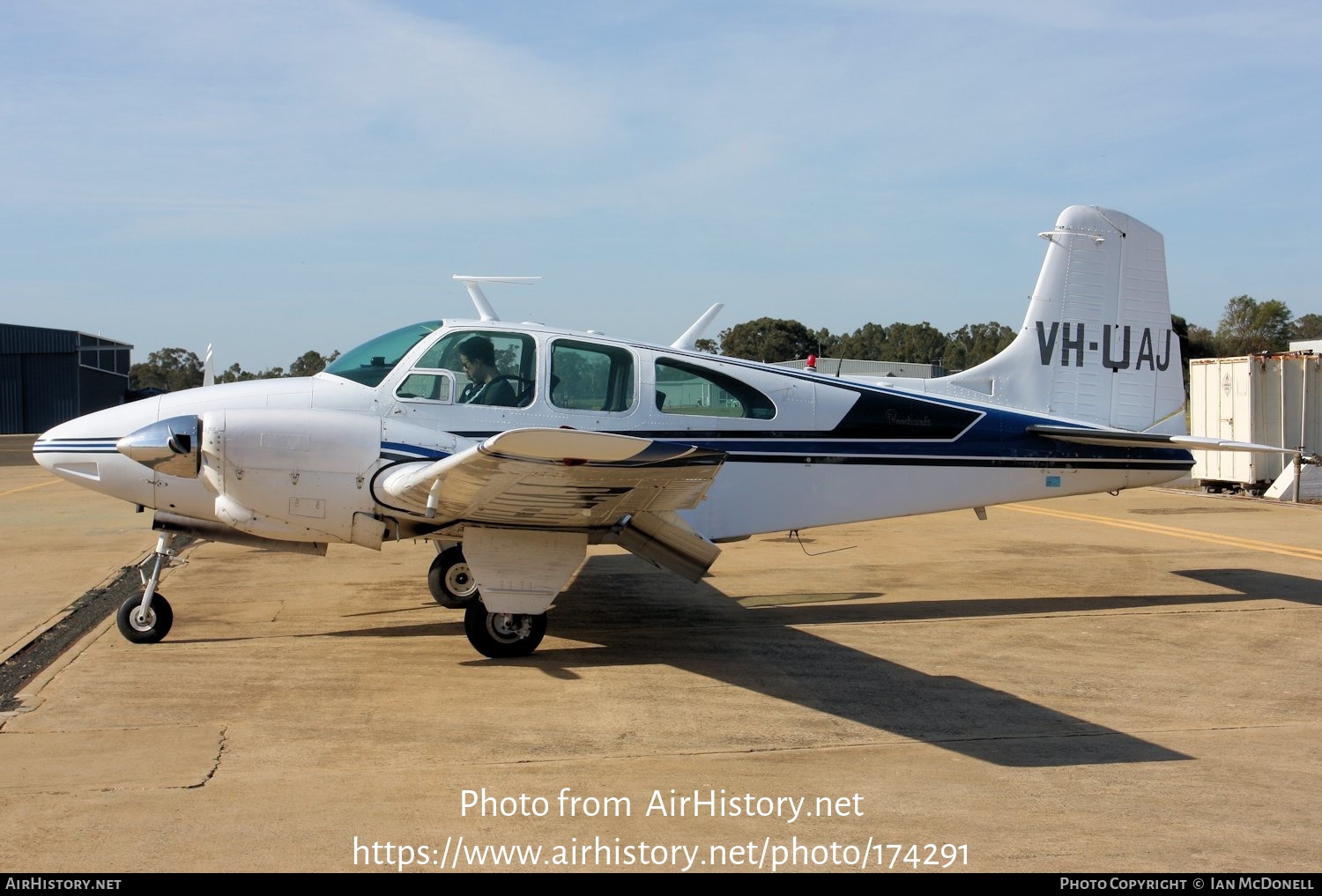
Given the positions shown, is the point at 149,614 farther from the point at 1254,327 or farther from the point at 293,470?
the point at 1254,327

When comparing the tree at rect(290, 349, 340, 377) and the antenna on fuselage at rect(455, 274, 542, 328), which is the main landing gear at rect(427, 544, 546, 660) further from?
the tree at rect(290, 349, 340, 377)

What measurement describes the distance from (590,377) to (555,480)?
1.92 meters

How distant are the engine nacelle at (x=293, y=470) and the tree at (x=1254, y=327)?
68.8 meters

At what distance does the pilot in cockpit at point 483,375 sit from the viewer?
7.79 metres

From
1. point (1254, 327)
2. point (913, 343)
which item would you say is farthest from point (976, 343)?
point (1254, 327)

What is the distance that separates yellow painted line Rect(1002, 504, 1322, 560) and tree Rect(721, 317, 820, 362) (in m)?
32.8

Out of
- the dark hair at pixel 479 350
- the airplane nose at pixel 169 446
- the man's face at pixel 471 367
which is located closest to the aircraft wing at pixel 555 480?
the man's face at pixel 471 367

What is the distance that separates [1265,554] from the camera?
1219 centimetres

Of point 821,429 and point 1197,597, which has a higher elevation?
point 821,429

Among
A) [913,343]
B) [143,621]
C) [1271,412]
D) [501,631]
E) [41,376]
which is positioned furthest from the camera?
[913,343]

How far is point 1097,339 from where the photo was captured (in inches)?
387

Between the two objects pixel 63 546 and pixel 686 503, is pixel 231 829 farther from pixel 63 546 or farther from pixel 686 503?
pixel 63 546

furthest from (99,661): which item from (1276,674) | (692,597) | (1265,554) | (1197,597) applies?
(1265,554)
